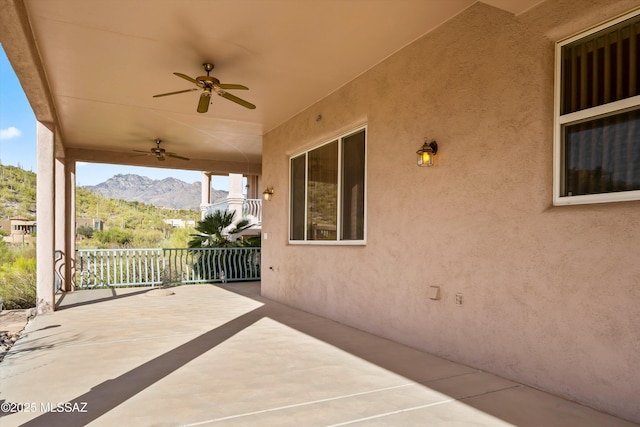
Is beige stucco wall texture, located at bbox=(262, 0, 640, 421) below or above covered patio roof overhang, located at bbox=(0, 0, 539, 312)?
below

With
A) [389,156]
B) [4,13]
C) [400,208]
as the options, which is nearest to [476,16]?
[389,156]

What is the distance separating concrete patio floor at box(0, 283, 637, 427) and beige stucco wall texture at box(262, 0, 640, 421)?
28 centimetres

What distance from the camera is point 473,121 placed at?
11.6 ft

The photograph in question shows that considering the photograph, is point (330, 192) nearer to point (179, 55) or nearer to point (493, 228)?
point (179, 55)

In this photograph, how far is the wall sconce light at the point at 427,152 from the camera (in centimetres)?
391

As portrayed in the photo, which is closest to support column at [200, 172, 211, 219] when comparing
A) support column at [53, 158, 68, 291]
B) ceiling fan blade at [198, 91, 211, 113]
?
support column at [53, 158, 68, 291]

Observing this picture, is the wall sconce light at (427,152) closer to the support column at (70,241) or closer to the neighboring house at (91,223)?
the support column at (70,241)

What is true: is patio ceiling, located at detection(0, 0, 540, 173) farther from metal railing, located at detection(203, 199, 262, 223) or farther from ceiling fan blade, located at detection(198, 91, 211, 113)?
metal railing, located at detection(203, 199, 262, 223)

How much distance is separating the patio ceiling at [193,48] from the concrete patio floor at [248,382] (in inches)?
110

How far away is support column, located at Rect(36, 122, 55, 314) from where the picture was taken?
5883mm

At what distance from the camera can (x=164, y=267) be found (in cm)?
968

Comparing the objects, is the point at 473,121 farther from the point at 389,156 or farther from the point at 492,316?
the point at 492,316

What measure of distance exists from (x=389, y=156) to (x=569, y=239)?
7.02 ft

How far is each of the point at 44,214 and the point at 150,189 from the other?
75956 mm
